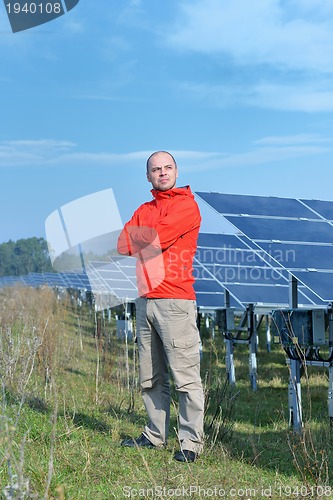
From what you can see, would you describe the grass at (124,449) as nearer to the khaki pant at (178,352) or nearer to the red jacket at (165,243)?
the khaki pant at (178,352)

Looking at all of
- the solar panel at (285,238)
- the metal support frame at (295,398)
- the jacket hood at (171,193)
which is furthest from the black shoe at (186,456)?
the solar panel at (285,238)

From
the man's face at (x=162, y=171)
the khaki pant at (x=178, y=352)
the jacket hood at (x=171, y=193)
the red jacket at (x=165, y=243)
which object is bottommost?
the khaki pant at (x=178, y=352)

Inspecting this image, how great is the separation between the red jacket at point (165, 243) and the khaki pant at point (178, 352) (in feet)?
0.28

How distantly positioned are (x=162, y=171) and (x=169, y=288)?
2.45ft

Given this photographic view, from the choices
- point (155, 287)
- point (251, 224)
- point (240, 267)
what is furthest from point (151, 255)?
point (240, 267)

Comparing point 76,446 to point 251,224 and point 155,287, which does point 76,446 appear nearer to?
point 155,287

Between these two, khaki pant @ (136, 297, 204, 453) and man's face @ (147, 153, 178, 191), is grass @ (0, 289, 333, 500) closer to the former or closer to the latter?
khaki pant @ (136, 297, 204, 453)

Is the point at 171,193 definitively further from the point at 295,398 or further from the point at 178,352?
the point at 295,398

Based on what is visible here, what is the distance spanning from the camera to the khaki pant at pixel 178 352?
4402 mm

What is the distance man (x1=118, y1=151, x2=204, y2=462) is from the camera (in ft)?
14.4

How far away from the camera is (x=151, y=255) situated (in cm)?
443

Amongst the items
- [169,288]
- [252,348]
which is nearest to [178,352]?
[169,288]

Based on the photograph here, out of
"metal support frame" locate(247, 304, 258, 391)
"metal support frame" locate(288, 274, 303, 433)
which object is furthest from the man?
"metal support frame" locate(247, 304, 258, 391)

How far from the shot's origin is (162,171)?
4492mm
